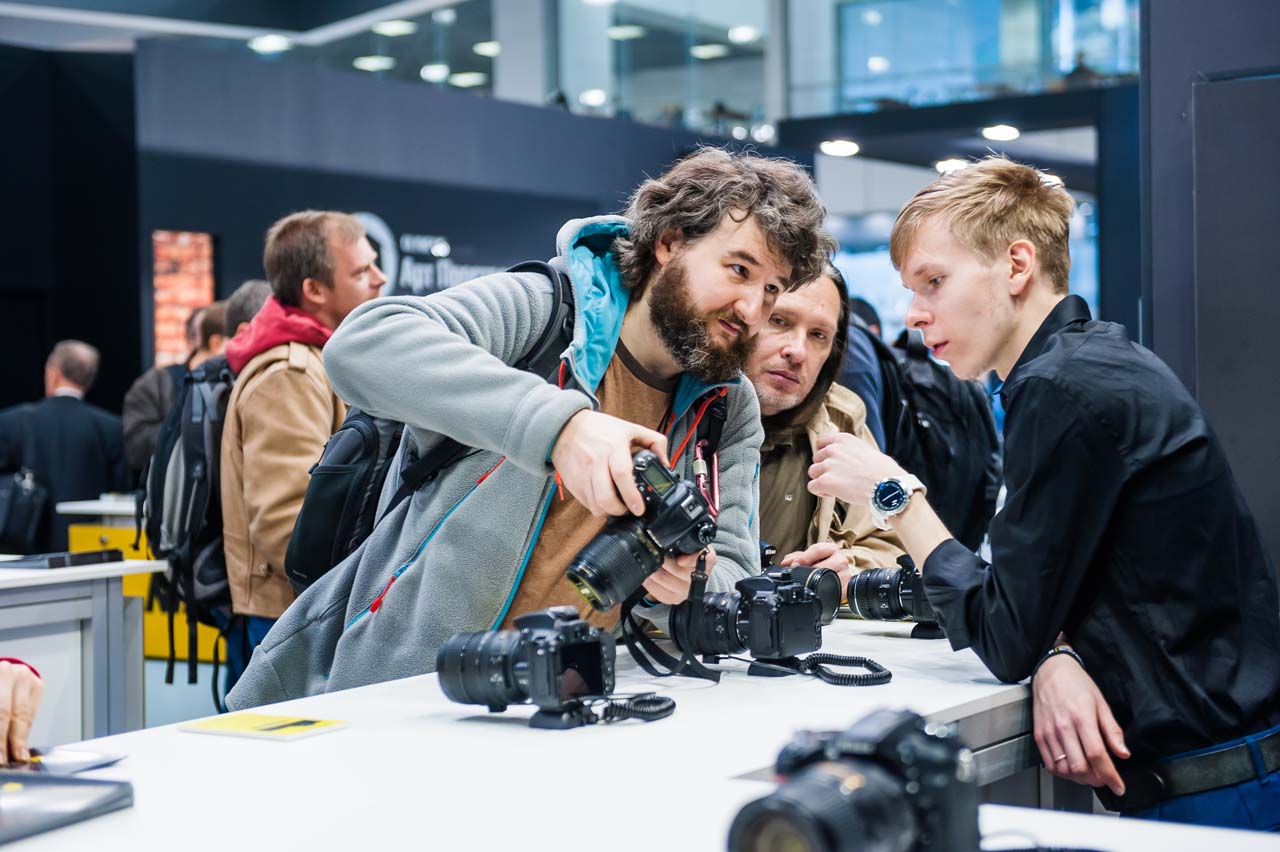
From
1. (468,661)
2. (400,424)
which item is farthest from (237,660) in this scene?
(468,661)

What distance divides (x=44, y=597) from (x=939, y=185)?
2.92 metres

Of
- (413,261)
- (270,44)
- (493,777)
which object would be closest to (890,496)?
(493,777)

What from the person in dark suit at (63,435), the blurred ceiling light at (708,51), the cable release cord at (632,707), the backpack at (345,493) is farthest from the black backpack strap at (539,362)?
the blurred ceiling light at (708,51)

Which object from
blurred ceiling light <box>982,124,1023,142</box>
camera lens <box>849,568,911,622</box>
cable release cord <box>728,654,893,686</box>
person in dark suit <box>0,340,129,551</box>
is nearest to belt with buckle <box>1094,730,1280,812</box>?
cable release cord <box>728,654,893,686</box>

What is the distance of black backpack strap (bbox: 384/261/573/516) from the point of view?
2.38 meters

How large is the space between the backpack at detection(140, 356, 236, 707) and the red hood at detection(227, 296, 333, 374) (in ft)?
0.96

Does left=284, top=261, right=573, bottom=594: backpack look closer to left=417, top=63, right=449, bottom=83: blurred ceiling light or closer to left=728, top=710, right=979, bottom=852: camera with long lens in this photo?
left=728, top=710, right=979, bottom=852: camera with long lens

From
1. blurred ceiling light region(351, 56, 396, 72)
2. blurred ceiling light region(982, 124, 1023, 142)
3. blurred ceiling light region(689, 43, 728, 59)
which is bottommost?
blurred ceiling light region(982, 124, 1023, 142)

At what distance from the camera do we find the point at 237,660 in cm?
415

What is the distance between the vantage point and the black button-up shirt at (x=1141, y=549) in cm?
194

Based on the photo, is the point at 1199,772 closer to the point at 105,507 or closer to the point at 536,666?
the point at 536,666

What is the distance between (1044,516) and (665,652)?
703mm

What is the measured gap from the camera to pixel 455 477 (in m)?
2.35

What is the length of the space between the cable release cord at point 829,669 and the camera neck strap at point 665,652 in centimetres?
10
